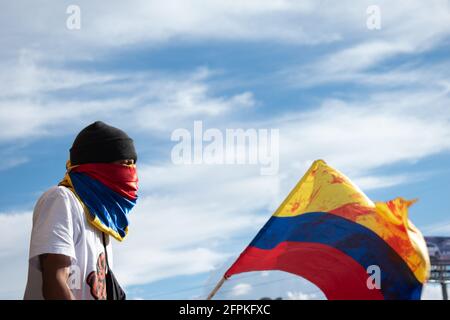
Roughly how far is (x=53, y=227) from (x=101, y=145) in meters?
0.71

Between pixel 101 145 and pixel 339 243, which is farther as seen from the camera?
pixel 339 243

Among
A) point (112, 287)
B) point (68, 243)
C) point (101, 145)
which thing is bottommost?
point (112, 287)

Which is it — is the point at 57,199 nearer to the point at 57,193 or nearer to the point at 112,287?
the point at 57,193

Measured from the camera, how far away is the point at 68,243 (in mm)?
4039

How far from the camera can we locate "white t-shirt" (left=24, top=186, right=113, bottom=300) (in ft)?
13.2

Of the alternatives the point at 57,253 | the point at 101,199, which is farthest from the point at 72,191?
the point at 57,253

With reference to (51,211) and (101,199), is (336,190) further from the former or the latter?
(51,211)

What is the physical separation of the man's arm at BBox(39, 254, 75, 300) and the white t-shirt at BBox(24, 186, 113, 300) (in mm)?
37

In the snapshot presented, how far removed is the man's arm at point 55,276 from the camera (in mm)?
3877

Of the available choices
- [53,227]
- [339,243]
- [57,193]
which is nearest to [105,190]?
[57,193]

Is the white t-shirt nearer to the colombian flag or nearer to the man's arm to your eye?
the man's arm

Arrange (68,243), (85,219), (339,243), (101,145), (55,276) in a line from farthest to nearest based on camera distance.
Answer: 1. (339,243)
2. (101,145)
3. (85,219)
4. (68,243)
5. (55,276)

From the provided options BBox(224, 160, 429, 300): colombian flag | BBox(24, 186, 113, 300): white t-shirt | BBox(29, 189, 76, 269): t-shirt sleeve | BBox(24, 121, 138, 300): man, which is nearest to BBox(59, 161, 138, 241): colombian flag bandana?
BBox(24, 121, 138, 300): man

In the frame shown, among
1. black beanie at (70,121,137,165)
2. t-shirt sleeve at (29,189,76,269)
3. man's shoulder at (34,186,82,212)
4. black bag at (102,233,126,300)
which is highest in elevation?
black beanie at (70,121,137,165)
